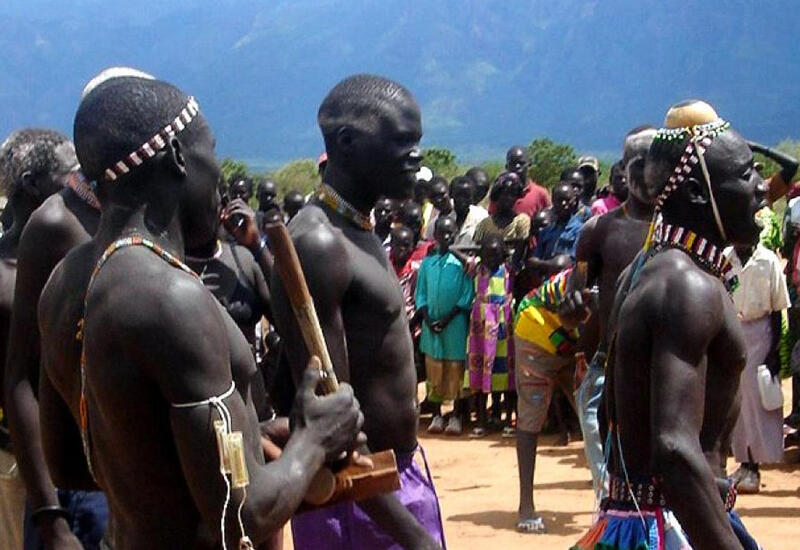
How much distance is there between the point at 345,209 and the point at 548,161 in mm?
17976

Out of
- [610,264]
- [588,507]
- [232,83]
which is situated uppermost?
[610,264]

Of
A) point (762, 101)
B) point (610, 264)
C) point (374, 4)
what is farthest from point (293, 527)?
point (374, 4)

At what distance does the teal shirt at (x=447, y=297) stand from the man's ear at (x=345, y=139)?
671cm

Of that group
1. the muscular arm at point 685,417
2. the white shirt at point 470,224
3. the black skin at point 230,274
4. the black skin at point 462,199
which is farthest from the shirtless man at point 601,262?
the black skin at point 462,199

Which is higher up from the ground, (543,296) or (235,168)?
(543,296)

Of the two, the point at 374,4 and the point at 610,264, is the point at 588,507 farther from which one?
the point at 374,4

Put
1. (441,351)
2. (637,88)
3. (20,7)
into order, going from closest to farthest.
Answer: (441,351) → (637,88) → (20,7)

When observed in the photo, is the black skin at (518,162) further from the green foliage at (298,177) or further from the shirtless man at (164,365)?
the green foliage at (298,177)

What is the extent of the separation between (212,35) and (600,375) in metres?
89.8

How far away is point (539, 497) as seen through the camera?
8852 millimetres

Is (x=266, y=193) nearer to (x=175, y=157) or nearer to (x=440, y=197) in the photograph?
(x=440, y=197)

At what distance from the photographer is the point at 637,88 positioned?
73.3 m

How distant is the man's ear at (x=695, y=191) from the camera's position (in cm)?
381

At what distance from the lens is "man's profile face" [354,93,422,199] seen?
14.0 feet
